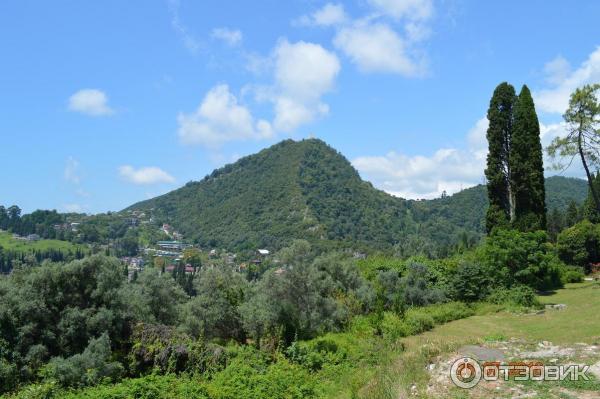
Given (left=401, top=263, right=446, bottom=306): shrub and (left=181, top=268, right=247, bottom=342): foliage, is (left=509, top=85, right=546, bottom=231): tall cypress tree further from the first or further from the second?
(left=181, top=268, right=247, bottom=342): foliage

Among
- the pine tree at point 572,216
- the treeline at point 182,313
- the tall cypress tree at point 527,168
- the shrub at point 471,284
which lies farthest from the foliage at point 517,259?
the pine tree at point 572,216

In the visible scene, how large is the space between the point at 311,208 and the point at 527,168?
112m

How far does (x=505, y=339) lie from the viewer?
12.3 metres

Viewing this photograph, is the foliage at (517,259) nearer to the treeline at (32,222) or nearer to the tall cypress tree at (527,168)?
the tall cypress tree at (527,168)

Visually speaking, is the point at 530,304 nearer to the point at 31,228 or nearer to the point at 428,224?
the point at 428,224

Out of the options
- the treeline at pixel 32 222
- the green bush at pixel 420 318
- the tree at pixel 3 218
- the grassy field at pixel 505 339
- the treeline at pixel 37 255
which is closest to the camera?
the grassy field at pixel 505 339

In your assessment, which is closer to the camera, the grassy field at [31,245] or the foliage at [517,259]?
the foliage at [517,259]

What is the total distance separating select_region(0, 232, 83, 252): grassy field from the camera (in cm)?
10388

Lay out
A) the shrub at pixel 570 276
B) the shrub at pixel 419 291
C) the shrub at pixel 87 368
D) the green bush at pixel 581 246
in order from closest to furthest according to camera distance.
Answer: the shrub at pixel 87 368, the shrub at pixel 419 291, the shrub at pixel 570 276, the green bush at pixel 581 246

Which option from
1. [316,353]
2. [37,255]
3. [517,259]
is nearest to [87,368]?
[316,353]

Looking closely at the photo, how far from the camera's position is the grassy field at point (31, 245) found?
104 meters

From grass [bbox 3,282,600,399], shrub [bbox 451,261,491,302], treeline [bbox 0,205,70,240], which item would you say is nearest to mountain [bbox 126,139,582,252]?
treeline [bbox 0,205,70,240]

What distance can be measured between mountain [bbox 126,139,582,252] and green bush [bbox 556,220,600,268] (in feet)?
251

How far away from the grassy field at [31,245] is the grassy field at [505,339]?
106860mm
